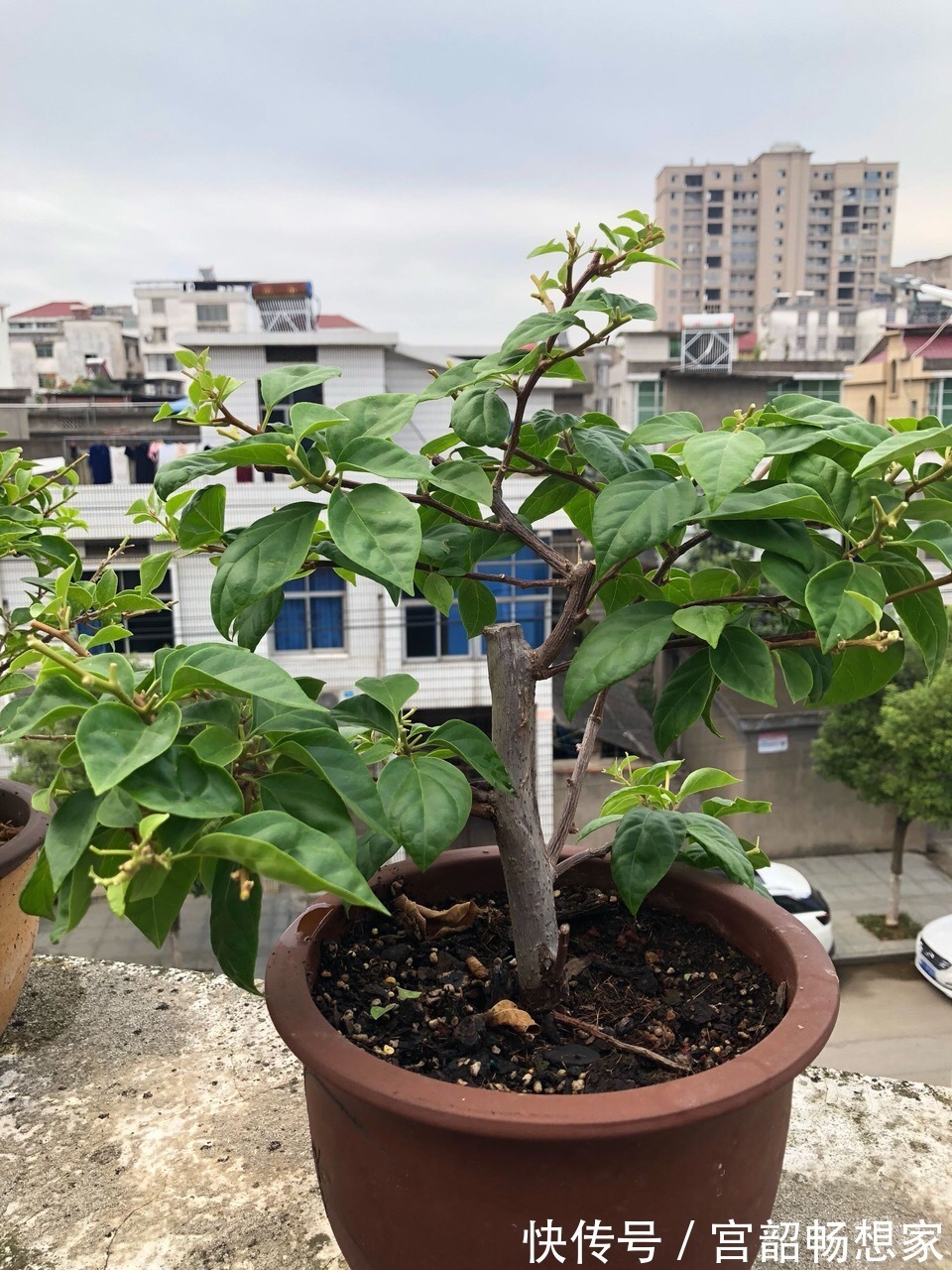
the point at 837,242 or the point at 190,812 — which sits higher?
the point at 837,242

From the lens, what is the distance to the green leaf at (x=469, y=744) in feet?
2.18

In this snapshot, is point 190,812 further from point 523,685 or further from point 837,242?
point 837,242

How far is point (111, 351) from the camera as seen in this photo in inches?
829

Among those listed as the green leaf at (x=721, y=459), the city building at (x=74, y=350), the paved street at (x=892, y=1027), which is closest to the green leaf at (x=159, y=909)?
the green leaf at (x=721, y=459)

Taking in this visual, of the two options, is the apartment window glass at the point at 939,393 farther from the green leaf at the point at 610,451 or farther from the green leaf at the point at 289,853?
the green leaf at the point at 289,853

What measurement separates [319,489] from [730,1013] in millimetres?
535

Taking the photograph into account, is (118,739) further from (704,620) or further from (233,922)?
(704,620)

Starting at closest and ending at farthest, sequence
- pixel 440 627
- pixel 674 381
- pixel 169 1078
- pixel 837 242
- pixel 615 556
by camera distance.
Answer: pixel 615 556
pixel 169 1078
pixel 440 627
pixel 674 381
pixel 837 242

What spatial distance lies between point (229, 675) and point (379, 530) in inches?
4.7

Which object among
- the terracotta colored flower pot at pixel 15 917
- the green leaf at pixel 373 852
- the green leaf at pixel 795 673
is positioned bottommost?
the terracotta colored flower pot at pixel 15 917

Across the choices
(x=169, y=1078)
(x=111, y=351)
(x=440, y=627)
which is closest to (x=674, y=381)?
(x=440, y=627)

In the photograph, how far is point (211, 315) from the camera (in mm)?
23031

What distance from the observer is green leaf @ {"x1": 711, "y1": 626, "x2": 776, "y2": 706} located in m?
0.60

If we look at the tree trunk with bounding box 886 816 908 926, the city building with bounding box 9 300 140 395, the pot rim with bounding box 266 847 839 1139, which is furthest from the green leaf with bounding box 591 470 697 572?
the city building with bounding box 9 300 140 395
